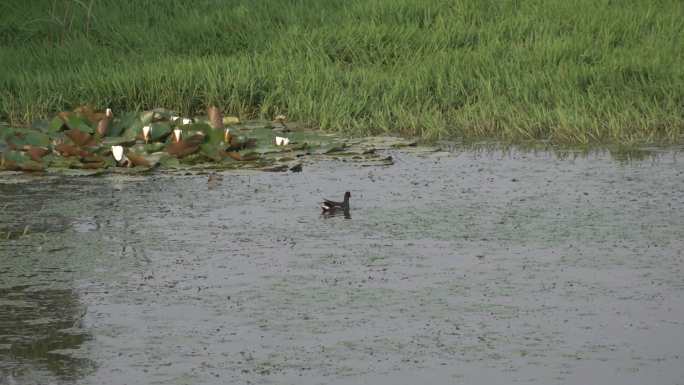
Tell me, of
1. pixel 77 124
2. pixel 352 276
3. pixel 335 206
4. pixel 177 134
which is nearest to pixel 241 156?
pixel 177 134

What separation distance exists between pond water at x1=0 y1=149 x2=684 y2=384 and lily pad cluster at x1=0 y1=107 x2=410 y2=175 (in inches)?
10.5

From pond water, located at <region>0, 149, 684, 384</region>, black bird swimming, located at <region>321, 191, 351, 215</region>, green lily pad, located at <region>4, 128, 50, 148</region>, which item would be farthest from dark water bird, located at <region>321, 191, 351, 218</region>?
green lily pad, located at <region>4, 128, 50, 148</region>

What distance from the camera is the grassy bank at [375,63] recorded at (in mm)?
9727

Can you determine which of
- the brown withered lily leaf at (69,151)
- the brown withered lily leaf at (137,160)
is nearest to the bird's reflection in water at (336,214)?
the brown withered lily leaf at (137,160)

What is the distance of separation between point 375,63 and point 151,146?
3.35 m

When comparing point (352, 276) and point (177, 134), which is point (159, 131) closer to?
point (177, 134)

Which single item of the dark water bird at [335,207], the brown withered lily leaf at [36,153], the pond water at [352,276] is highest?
the brown withered lily leaf at [36,153]

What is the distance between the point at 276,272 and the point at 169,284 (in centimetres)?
48

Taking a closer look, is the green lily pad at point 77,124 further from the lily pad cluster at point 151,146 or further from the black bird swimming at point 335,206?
the black bird swimming at point 335,206

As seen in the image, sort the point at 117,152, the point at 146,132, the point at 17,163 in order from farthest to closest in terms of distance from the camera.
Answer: the point at 146,132 < the point at 117,152 < the point at 17,163

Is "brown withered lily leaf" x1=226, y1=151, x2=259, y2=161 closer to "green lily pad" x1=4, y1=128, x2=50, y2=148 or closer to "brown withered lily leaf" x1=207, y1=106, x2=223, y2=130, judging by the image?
"brown withered lily leaf" x1=207, y1=106, x2=223, y2=130

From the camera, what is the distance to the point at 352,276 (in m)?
5.57

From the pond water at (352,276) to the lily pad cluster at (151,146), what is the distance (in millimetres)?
267

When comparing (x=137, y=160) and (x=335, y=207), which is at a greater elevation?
(x=137, y=160)
